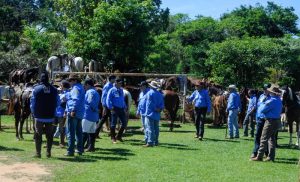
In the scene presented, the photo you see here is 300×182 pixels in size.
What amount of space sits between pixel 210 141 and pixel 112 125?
373 centimetres

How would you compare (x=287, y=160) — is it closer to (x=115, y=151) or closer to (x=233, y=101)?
(x=115, y=151)

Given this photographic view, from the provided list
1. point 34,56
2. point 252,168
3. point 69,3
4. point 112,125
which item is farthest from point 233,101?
point 69,3

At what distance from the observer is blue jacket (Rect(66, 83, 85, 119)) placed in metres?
13.3

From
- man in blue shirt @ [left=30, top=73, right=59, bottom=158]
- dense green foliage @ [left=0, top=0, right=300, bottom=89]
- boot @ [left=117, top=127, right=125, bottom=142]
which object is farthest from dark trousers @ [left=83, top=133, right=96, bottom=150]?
dense green foliage @ [left=0, top=0, right=300, bottom=89]

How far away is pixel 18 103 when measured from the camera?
17406 mm

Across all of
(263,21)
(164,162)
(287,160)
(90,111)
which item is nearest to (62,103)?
(90,111)

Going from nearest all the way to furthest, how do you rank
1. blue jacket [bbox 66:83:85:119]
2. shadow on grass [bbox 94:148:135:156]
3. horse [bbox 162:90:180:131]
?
blue jacket [bbox 66:83:85:119], shadow on grass [bbox 94:148:135:156], horse [bbox 162:90:180:131]

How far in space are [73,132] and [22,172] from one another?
2.39 metres

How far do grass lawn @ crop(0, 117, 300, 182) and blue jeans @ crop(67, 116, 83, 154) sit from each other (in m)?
0.34

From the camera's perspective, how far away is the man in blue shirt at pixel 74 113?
524 inches

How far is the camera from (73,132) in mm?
13414

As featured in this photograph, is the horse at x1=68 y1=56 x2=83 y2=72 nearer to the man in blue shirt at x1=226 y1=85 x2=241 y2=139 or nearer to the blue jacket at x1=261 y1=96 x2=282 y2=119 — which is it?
the man in blue shirt at x1=226 y1=85 x2=241 y2=139

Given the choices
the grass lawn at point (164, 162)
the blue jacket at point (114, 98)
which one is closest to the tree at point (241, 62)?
the grass lawn at point (164, 162)

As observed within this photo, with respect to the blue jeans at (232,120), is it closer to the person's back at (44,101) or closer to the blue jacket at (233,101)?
the blue jacket at (233,101)
